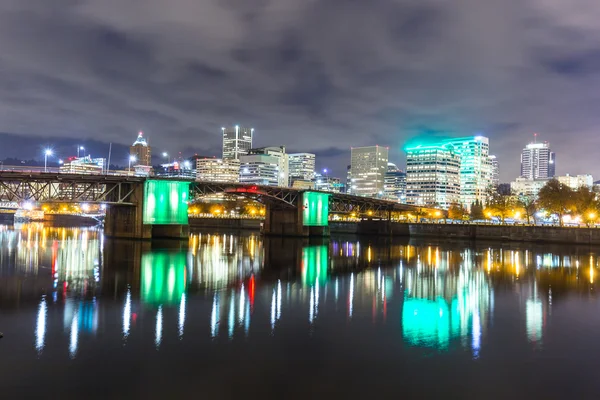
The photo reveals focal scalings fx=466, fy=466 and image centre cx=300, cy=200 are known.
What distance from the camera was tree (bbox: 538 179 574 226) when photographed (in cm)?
10762

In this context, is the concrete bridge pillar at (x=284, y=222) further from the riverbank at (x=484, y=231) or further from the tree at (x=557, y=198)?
the tree at (x=557, y=198)

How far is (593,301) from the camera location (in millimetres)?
31016

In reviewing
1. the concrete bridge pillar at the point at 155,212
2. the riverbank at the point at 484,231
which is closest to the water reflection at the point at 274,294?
the concrete bridge pillar at the point at 155,212

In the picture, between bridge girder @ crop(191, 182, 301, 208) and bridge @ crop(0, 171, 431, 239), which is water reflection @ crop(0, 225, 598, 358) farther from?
bridge girder @ crop(191, 182, 301, 208)

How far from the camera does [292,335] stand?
21.6 meters

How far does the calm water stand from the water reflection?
0.15 m

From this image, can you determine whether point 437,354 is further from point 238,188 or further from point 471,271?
point 238,188

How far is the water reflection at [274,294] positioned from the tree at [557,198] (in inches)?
2415

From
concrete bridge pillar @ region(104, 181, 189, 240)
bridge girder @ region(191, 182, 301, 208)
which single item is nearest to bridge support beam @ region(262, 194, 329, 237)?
bridge girder @ region(191, 182, 301, 208)

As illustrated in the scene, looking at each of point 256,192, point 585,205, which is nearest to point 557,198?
point 585,205

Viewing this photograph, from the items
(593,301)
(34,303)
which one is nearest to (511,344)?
(593,301)

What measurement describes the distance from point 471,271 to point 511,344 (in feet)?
87.4

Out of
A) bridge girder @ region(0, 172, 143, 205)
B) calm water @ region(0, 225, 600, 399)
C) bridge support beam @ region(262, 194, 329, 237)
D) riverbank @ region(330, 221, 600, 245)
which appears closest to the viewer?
calm water @ region(0, 225, 600, 399)

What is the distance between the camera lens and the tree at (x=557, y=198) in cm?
10762
